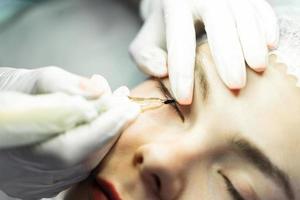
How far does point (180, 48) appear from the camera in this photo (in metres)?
1.14

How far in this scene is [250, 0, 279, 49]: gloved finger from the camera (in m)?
1.13

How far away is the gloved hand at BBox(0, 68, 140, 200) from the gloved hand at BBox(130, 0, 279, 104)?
18cm

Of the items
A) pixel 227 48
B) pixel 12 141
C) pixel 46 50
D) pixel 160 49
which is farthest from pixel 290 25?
pixel 46 50

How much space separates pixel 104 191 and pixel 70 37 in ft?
2.94

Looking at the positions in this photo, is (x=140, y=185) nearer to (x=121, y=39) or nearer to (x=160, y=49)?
(x=160, y=49)

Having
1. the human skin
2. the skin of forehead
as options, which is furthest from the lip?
the skin of forehead

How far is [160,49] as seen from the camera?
52.3 inches

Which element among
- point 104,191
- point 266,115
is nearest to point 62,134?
point 104,191

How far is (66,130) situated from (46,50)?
0.89 metres

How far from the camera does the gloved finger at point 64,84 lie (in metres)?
0.91

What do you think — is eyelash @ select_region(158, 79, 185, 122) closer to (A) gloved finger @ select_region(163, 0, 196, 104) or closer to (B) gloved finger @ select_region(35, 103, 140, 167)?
(A) gloved finger @ select_region(163, 0, 196, 104)

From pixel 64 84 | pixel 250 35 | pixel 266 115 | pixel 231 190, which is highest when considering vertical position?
pixel 64 84

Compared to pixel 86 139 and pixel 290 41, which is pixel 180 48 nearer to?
pixel 290 41

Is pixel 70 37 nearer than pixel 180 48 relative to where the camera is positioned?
No
